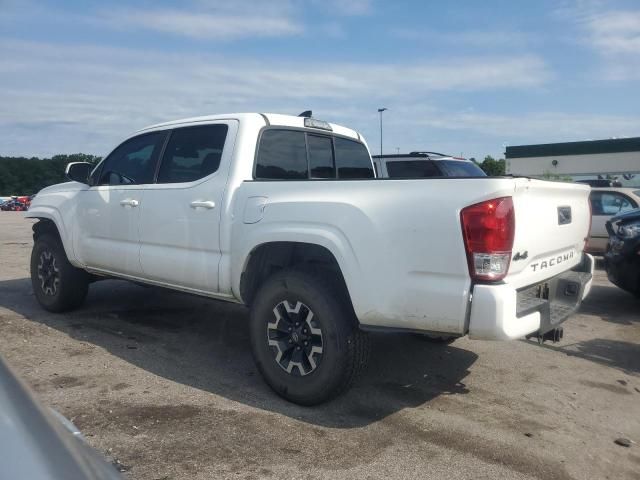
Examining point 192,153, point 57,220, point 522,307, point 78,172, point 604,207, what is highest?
point 192,153

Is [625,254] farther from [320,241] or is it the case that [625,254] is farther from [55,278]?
[55,278]

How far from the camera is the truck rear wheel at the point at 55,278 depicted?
612 cm

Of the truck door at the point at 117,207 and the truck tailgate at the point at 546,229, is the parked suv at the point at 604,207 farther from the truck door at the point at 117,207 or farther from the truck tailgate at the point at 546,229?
the truck door at the point at 117,207

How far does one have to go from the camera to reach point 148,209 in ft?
16.4

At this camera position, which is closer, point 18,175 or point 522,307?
point 522,307

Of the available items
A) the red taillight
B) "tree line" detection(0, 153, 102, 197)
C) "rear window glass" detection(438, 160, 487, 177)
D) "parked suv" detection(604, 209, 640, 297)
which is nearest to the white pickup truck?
the red taillight

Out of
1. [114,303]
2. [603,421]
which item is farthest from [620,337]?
[114,303]

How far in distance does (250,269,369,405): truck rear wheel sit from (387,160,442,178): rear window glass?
6.51 meters

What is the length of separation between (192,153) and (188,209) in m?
0.56

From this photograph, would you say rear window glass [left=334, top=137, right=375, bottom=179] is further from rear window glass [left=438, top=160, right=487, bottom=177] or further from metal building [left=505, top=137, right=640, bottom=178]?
metal building [left=505, top=137, right=640, bottom=178]

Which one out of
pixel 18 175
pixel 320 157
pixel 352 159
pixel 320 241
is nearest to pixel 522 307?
pixel 320 241

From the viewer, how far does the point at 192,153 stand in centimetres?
489

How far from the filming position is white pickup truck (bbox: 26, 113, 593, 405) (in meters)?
3.21

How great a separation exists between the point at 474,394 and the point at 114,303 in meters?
4.53
